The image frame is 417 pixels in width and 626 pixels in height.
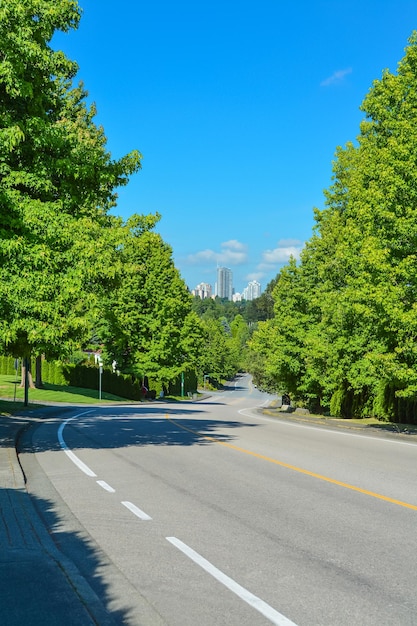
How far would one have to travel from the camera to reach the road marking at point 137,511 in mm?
7648

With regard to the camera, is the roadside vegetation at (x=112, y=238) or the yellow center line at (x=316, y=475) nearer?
the yellow center line at (x=316, y=475)

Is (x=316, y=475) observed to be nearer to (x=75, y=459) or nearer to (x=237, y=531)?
(x=237, y=531)

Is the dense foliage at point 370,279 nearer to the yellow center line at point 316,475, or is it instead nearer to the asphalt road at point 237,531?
the yellow center line at point 316,475

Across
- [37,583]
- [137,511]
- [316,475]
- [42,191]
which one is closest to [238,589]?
[37,583]

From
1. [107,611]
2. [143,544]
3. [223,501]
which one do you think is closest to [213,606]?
[107,611]

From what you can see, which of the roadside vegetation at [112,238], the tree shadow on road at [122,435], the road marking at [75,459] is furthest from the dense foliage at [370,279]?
the road marking at [75,459]

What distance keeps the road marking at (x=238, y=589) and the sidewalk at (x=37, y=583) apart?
1.03 m

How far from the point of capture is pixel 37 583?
493 centimetres

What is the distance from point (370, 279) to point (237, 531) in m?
16.2

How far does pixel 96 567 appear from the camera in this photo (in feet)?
18.5

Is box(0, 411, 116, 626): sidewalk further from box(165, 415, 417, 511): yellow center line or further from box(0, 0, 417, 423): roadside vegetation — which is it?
box(0, 0, 417, 423): roadside vegetation

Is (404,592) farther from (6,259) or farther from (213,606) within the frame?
(6,259)

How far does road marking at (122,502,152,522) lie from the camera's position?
25.1ft

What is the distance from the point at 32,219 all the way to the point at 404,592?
9875 mm
